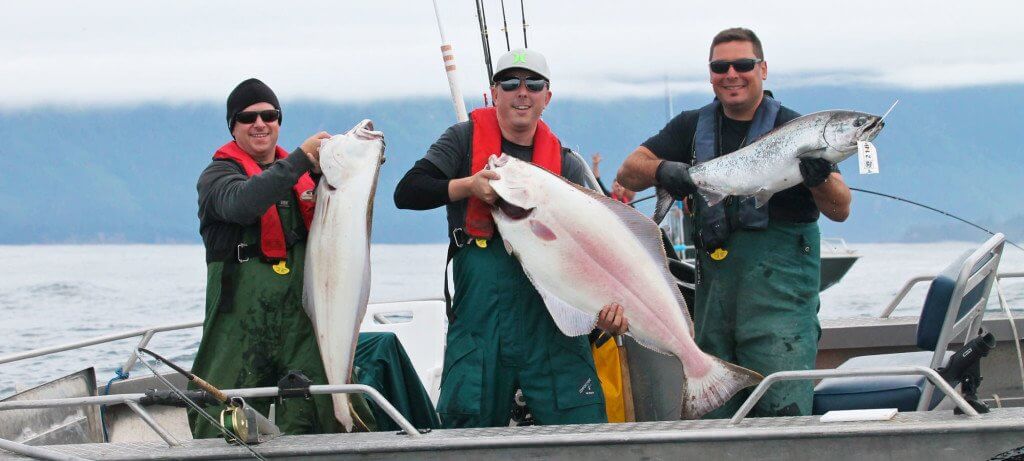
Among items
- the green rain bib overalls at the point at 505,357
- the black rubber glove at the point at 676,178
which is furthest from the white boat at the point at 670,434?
the black rubber glove at the point at 676,178

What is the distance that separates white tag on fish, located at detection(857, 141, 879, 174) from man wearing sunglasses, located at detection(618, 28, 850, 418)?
26 centimetres

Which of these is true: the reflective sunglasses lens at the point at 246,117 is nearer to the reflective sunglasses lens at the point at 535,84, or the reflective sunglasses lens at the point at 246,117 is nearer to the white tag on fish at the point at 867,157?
the reflective sunglasses lens at the point at 535,84

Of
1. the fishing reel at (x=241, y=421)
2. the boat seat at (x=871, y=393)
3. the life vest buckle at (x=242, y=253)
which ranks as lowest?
the boat seat at (x=871, y=393)

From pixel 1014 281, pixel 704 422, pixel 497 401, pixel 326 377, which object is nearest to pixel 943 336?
pixel 704 422

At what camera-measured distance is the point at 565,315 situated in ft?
15.8

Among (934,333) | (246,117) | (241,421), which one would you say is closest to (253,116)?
(246,117)

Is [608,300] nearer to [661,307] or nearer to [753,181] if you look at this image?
[661,307]

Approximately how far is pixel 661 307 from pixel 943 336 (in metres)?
1.05

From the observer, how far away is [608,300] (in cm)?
478

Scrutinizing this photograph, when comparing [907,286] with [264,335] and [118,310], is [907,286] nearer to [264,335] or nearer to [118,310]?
[264,335]

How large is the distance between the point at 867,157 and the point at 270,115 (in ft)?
7.78

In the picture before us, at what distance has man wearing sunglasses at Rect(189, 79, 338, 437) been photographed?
5.02 m

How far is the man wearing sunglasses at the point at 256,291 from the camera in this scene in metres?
5.02

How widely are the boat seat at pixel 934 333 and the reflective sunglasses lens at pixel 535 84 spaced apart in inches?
62.7
